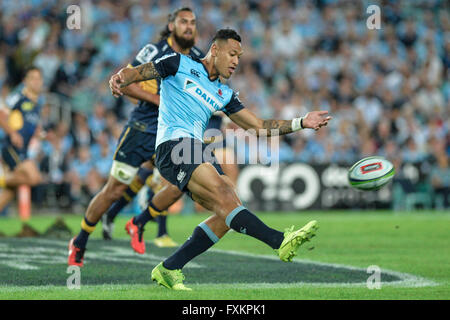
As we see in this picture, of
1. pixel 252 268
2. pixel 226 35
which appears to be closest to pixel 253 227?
pixel 226 35

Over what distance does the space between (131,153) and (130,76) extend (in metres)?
2.33

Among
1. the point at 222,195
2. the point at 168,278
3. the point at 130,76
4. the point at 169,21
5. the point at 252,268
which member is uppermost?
the point at 169,21

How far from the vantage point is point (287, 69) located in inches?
839

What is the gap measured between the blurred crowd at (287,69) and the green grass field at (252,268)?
18.5 feet

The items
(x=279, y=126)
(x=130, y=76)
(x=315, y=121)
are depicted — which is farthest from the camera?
(x=279, y=126)

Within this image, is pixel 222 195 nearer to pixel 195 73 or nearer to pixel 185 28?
pixel 195 73

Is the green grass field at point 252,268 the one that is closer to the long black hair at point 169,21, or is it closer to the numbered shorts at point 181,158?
the numbered shorts at point 181,158

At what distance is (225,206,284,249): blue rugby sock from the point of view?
561cm

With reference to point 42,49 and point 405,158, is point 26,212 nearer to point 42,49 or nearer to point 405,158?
point 42,49

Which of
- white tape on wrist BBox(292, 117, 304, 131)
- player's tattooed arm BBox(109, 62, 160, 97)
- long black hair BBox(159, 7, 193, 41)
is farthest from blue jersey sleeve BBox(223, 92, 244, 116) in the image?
long black hair BBox(159, 7, 193, 41)

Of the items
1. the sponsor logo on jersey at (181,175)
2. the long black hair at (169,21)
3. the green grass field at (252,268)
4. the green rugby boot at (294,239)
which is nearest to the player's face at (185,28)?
the long black hair at (169,21)

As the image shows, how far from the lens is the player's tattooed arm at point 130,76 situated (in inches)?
245
